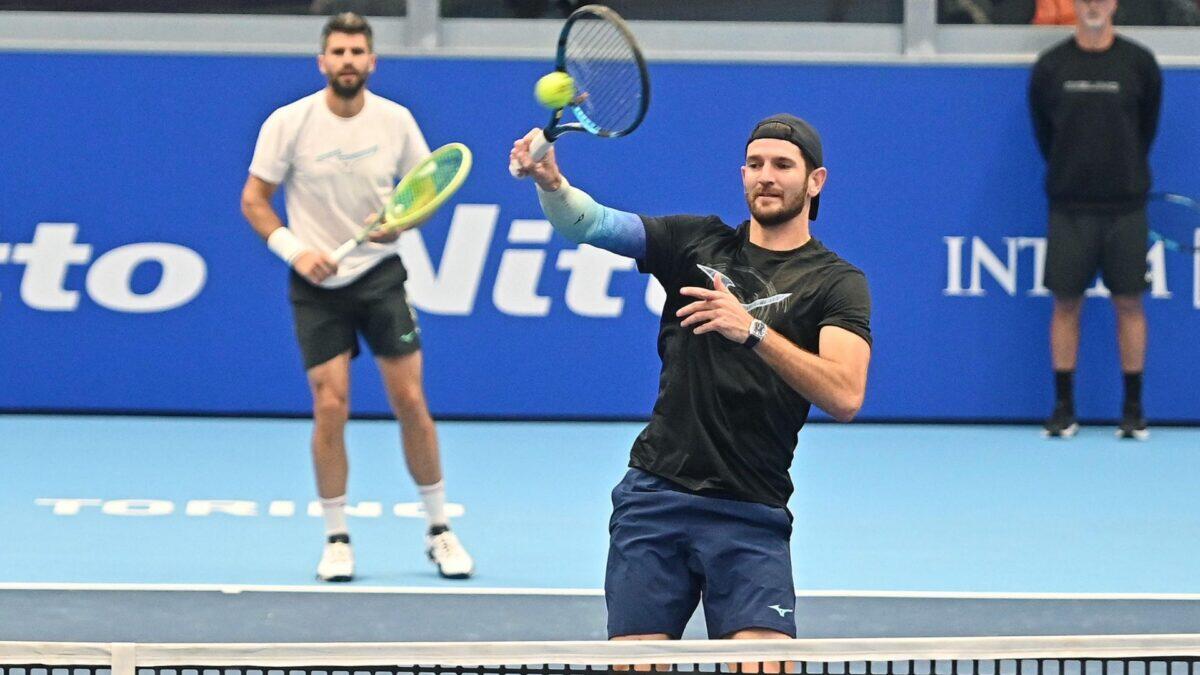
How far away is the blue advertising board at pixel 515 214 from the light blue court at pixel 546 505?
0.39 metres

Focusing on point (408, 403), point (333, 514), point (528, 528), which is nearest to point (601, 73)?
point (408, 403)

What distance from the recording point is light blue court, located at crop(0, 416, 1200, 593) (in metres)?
→ 7.23

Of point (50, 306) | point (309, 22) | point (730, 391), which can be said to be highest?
point (309, 22)

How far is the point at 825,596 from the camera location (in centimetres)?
682

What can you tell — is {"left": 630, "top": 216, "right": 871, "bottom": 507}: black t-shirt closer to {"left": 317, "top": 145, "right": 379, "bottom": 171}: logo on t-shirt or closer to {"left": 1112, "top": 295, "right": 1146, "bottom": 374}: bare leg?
{"left": 317, "top": 145, "right": 379, "bottom": 171}: logo on t-shirt

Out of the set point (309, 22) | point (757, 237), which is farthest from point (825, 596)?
point (309, 22)

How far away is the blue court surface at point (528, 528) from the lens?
21.5 ft

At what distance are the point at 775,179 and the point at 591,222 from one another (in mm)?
390

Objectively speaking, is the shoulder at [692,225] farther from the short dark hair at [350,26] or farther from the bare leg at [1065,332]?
the bare leg at [1065,332]

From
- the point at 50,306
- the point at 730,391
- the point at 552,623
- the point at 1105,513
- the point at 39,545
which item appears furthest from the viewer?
the point at 50,306

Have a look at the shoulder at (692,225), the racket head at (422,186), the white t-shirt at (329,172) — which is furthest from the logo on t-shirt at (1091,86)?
the shoulder at (692,225)

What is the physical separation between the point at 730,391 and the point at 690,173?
594 cm

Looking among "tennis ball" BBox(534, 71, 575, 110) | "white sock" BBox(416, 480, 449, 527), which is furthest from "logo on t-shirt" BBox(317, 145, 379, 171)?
"tennis ball" BBox(534, 71, 575, 110)

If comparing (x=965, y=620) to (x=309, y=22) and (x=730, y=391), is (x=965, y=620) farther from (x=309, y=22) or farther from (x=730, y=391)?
(x=309, y=22)
